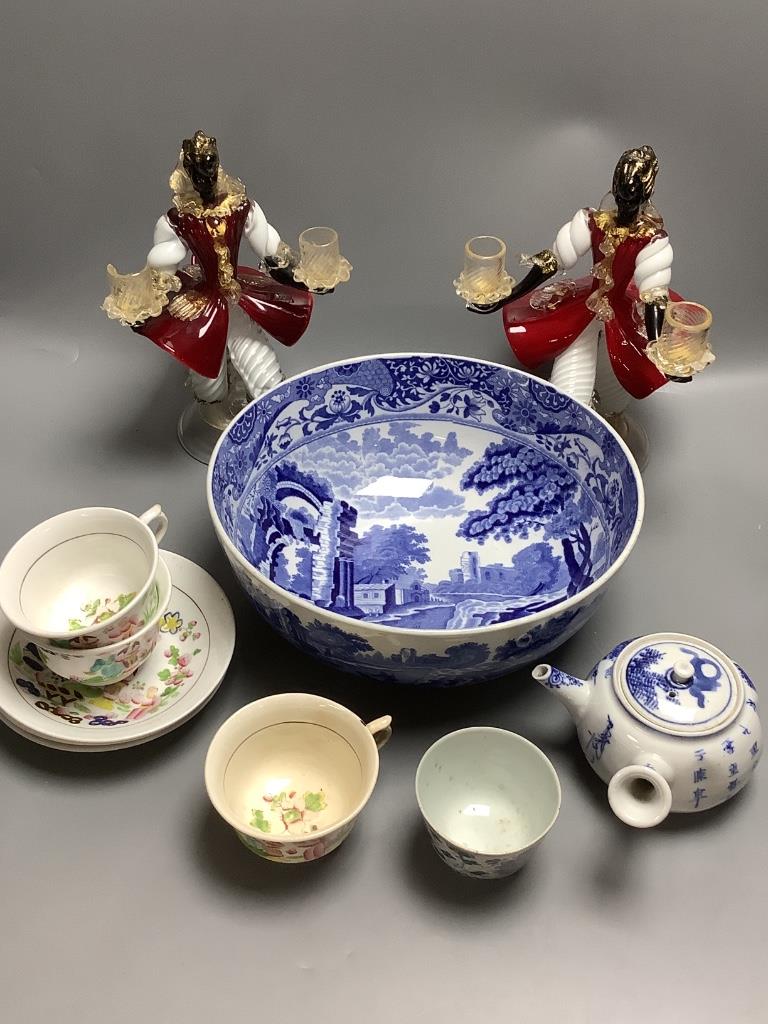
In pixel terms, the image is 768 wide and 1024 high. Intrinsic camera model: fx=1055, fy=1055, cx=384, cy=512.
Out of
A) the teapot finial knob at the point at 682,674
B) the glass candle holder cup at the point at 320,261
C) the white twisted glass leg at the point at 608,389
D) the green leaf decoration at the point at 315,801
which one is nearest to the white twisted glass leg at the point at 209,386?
the glass candle holder cup at the point at 320,261

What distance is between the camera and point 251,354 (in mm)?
1616

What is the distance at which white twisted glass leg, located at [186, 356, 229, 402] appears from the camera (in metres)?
1.65

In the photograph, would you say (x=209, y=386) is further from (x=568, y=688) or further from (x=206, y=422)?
(x=568, y=688)

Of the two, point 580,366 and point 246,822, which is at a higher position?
point 580,366

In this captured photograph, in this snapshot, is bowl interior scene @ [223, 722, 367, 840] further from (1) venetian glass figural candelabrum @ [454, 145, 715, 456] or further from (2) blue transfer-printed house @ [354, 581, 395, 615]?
(1) venetian glass figural candelabrum @ [454, 145, 715, 456]

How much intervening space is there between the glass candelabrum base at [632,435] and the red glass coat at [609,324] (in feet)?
0.53

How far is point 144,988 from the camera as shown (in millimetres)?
1099

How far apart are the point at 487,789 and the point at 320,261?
0.76 metres

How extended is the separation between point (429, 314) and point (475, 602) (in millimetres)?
631

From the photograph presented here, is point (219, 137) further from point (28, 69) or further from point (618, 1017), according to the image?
point (618, 1017)

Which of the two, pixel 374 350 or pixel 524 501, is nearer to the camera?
pixel 524 501

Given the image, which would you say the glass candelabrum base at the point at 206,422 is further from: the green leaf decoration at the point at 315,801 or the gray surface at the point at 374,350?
the green leaf decoration at the point at 315,801

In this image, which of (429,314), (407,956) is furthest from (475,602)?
(429,314)

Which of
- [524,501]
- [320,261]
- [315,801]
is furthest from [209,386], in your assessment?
[315,801]
